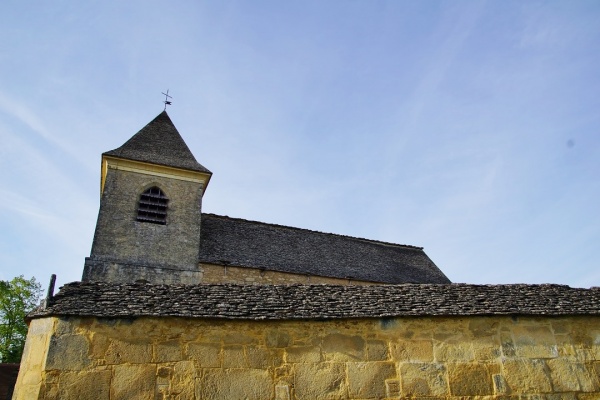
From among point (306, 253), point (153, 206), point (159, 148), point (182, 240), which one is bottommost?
point (182, 240)

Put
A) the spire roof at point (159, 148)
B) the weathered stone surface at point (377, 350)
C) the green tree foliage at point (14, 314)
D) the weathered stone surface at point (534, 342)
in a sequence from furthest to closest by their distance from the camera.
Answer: the green tree foliage at point (14, 314)
the spire roof at point (159, 148)
the weathered stone surface at point (534, 342)
the weathered stone surface at point (377, 350)

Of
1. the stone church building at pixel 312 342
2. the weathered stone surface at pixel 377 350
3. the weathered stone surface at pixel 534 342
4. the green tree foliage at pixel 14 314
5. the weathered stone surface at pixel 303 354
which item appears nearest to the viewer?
the stone church building at pixel 312 342

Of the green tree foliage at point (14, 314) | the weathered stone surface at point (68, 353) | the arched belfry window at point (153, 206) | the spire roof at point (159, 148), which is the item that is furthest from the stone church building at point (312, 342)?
the green tree foliage at point (14, 314)

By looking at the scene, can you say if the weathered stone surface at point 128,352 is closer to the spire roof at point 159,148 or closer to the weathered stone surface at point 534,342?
the weathered stone surface at point 534,342

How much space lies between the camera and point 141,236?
14609 mm

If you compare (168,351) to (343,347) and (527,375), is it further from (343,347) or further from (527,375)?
(527,375)

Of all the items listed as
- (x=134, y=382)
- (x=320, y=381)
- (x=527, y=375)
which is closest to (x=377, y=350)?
(x=320, y=381)

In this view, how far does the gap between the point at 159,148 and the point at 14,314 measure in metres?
15.8

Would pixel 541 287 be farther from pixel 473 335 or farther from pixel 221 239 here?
pixel 221 239

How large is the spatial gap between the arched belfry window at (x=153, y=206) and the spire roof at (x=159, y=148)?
1.16m

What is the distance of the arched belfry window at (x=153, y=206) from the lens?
601 inches

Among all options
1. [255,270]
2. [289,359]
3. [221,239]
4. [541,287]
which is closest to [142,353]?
[289,359]

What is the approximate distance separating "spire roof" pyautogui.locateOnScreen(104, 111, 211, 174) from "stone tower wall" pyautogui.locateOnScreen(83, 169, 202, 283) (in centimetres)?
66

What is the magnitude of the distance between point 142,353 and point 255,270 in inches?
420
